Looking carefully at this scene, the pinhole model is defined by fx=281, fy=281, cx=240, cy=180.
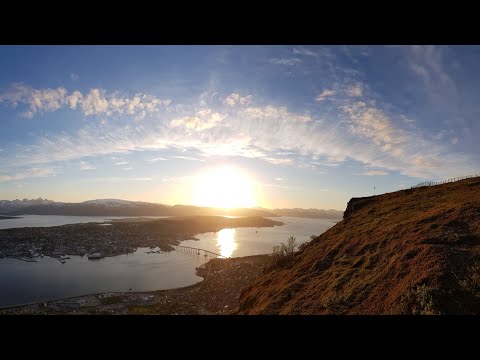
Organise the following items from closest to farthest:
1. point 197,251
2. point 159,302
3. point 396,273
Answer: point 396,273 < point 159,302 < point 197,251

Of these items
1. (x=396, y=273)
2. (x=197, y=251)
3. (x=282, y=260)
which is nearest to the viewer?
(x=396, y=273)

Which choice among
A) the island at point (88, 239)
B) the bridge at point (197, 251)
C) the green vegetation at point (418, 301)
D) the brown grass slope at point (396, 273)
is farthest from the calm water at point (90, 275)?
the green vegetation at point (418, 301)

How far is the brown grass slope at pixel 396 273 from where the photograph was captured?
8.46 meters

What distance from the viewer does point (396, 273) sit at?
10.6 meters

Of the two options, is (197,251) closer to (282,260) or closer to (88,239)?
(88,239)

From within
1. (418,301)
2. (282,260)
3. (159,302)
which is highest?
(418,301)

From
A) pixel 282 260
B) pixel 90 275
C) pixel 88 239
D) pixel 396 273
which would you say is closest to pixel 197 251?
pixel 90 275

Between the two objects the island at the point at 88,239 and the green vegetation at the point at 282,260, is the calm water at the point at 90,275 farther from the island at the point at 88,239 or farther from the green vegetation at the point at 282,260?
the green vegetation at the point at 282,260
